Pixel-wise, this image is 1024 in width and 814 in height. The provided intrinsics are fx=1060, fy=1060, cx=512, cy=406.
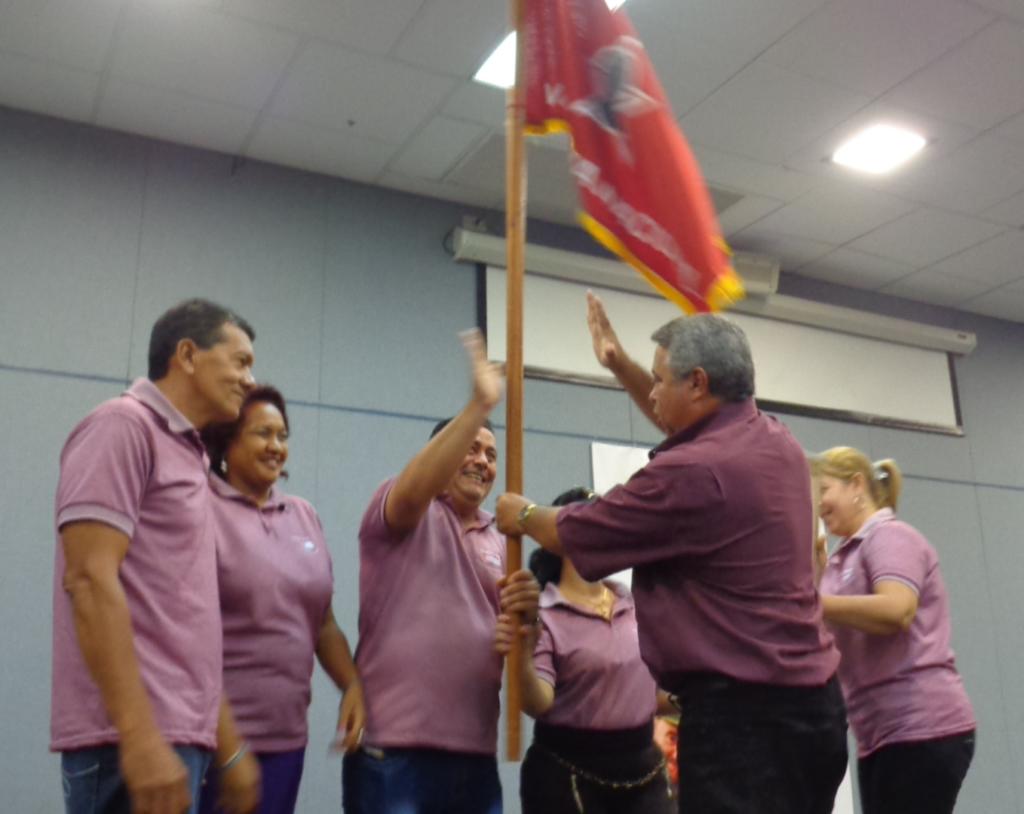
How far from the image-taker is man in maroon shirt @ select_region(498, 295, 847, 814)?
5.69 feet

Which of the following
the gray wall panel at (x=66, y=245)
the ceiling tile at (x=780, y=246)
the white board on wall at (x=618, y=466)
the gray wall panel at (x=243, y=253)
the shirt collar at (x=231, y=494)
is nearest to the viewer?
the shirt collar at (x=231, y=494)

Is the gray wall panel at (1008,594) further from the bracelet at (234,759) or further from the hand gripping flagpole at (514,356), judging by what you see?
the bracelet at (234,759)

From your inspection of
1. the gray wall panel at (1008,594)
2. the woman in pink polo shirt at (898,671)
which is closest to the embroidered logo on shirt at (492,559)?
the woman in pink polo shirt at (898,671)

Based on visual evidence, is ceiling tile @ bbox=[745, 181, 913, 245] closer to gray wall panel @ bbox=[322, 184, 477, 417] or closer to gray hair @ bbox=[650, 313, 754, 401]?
gray wall panel @ bbox=[322, 184, 477, 417]

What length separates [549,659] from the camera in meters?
2.42

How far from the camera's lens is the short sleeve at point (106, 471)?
4.88 feet

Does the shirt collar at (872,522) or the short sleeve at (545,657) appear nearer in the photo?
the short sleeve at (545,657)

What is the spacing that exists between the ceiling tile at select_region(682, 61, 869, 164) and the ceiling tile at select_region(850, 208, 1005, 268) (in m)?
1.02

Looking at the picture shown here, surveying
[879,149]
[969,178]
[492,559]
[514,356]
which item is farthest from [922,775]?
[969,178]

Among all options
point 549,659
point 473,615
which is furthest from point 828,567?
point 473,615

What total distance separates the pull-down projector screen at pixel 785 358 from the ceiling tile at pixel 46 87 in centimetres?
180

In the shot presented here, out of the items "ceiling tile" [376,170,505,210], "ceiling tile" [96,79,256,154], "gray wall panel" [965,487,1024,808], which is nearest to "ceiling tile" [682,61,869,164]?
"ceiling tile" [376,170,505,210]

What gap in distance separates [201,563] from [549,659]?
3.38 feet

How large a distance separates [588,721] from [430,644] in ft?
1.74
